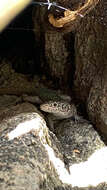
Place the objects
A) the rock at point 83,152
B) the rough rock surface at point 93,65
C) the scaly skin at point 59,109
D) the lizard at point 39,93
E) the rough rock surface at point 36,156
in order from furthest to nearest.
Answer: the lizard at point 39,93 < the scaly skin at point 59,109 < the rough rock surface at point 93,65 < the rock at point 83,152 < the rough rock surface at point 36,156

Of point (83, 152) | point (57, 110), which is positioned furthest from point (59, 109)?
point (83, 152)

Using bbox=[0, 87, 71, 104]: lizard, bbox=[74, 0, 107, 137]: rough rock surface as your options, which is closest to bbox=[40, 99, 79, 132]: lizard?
Answer: bbox=[74, 0, 107, 137]: rough rock surface

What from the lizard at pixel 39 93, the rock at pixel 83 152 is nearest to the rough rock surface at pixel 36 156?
the rock at pixel 83 152

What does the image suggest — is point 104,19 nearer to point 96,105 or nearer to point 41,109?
point 96,105

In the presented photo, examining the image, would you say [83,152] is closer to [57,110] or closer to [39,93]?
[57,110]

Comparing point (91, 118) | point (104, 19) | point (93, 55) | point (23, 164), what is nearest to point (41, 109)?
A: point (91, 118)

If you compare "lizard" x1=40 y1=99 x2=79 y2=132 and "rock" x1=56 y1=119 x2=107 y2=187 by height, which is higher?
"lizard" x1=40 y1=99 x2=79 y2=132

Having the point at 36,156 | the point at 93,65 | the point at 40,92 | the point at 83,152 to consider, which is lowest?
the point at 83,152

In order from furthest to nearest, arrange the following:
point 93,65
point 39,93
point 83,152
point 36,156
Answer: point 39,93 → point 93,65 → point 83,152 → point 36,156

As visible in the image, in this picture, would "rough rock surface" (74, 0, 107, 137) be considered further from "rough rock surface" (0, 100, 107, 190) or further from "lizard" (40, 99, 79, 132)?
"rough rock surface" (0, 100, 107, 190)

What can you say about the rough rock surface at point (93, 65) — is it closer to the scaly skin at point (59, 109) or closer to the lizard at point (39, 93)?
the scaly skin at point (59, 109)

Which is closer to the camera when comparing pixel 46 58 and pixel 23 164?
pixel 23 164
